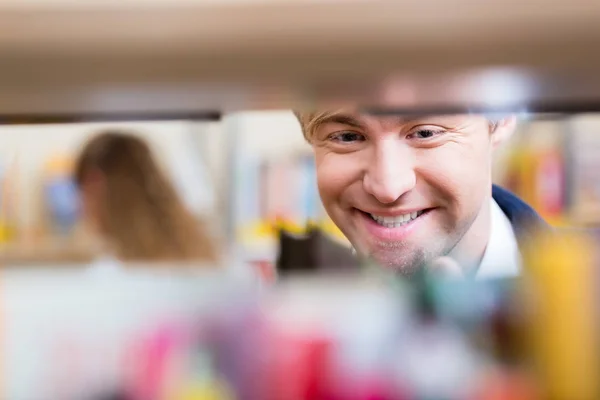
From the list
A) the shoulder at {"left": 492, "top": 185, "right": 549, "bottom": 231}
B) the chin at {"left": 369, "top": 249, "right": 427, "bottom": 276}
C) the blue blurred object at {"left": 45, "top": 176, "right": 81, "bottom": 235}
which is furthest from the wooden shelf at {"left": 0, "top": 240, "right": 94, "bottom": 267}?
the shoulder at {"left": 492, "top": 185, "right": 549, "bottom": 231}

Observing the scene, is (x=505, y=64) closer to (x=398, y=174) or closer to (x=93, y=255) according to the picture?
(x=398, y=174)

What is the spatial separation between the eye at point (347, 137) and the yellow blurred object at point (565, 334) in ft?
0.59

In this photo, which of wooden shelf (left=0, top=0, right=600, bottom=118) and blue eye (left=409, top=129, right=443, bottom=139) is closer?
wooden shelf (left=0, top=0, right=600, bottom=118)

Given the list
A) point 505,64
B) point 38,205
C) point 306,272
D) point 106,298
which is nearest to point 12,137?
point 38,205

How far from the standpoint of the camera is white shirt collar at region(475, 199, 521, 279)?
1.61 feet

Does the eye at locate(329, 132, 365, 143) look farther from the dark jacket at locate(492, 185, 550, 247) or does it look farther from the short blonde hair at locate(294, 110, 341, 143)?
the dark jacket at locate(492, 185, 550, 247)

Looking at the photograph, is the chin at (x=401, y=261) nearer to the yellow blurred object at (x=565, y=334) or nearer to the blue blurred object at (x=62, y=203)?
the yellow blurred object at (x=565, y=334)

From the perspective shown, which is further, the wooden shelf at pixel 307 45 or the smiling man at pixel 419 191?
the smiling man at pixel 419 191

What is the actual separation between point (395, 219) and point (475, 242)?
0.08m

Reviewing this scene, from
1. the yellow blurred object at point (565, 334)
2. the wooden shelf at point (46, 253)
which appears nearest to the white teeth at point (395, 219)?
the yellow blurred object at point (565, 334)

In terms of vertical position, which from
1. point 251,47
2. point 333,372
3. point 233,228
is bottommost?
point 333,372

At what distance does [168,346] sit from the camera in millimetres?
459

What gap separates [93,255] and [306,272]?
0.18 m

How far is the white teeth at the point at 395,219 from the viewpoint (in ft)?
1.67
